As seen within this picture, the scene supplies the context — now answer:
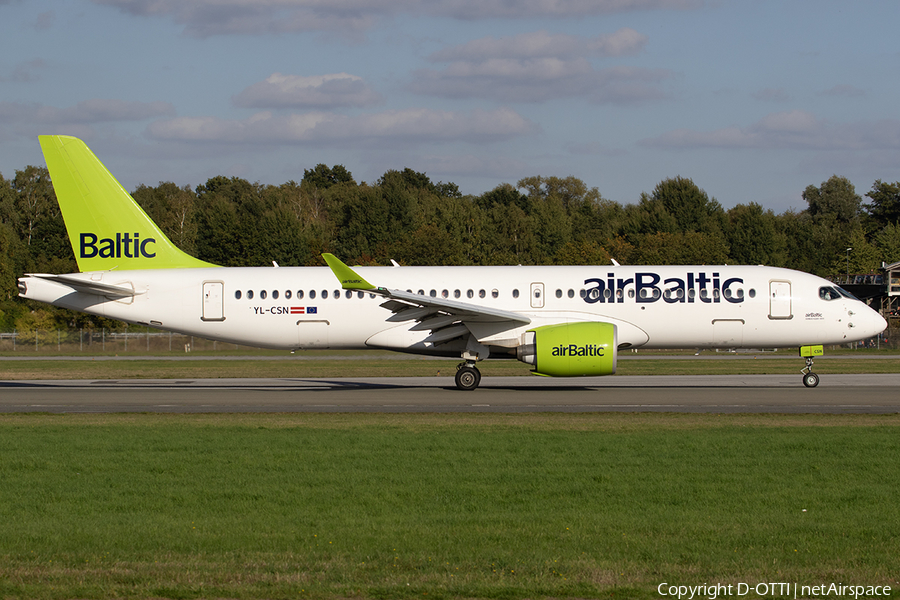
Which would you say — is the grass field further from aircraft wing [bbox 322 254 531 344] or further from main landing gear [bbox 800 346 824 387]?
main landing gear [bbox 800 346 824 387]

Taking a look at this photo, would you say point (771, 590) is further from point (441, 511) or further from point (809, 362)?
point (809, 362)

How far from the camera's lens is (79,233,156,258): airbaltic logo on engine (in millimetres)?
27234

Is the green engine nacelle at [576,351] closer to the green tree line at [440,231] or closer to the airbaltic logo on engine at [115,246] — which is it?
the airbaltic logo on engine at [115,246]

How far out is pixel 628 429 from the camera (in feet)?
55.1

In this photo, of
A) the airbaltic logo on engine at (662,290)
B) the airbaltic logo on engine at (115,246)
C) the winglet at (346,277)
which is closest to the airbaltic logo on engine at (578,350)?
the airbaltic logo on engine at (662,290)

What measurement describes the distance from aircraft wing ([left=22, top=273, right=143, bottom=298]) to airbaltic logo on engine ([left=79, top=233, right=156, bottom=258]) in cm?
136

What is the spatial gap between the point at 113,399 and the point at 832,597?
20.7 m

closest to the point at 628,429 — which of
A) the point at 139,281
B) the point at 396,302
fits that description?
the point at 396,302

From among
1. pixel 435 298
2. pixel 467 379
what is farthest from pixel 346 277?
pixel 467 379

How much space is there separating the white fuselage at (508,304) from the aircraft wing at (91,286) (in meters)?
0.18

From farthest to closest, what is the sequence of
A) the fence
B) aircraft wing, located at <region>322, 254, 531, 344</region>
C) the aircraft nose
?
the fence, the aircraft nose, aircraft wing, located at <region>322, 254, 531, 344</region>

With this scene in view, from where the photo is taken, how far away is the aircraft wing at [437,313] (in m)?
23.5

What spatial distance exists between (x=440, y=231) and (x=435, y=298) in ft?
185

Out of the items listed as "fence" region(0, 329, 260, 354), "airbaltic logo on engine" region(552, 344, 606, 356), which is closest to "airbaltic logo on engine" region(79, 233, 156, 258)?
"airbaltic logo on engine" region(552, 344, 606, 356)
